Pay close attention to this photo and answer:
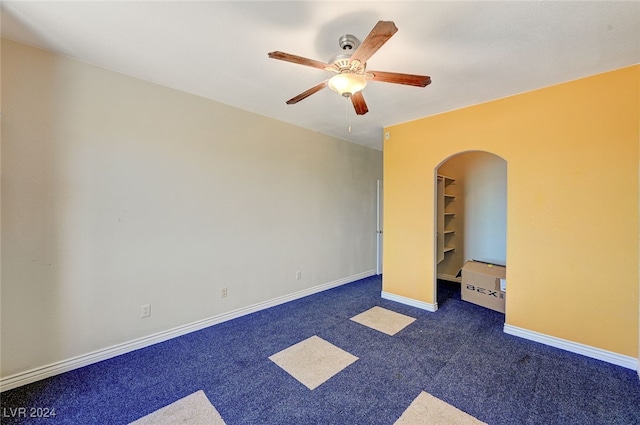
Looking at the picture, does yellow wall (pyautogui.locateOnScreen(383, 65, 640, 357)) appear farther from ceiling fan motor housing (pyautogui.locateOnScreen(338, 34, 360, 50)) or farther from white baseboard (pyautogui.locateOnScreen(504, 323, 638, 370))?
ceiling fan motor housing (pyautogui.locateOnScreen(338, 34, 360, 50))

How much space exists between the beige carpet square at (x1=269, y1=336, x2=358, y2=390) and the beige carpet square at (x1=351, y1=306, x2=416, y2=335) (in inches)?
26.0

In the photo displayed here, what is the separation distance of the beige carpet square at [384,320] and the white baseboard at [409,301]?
0.39 metres

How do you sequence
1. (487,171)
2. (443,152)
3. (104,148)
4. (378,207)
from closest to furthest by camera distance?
(104,148) → (443,152) → (487,171) → (378,207)

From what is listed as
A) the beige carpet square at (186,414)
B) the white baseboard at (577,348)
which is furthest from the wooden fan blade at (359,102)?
the white baseboard at (577,348)

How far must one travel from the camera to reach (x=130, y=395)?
6.06 feet

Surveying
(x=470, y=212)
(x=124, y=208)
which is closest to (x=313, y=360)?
(x=124, y=208)

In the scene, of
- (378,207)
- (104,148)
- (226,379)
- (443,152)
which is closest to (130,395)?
(226,379)

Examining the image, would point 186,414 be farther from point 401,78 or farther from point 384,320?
point 401,78

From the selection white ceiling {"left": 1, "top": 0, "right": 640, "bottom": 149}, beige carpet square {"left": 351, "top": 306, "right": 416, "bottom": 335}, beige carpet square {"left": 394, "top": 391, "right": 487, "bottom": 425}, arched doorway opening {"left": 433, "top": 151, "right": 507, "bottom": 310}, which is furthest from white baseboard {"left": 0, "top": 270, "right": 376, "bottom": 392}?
arched doorway opening {"left": 433, "top": 151, "right": 507, "bottom": 310}

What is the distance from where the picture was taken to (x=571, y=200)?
2.43 meters

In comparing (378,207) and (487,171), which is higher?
(487,171)

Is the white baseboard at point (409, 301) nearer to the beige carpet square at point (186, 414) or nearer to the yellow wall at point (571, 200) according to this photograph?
the yellow wall at point (571, 200)

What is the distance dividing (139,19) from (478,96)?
311 cm

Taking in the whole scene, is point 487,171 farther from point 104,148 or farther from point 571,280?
point 104,148
